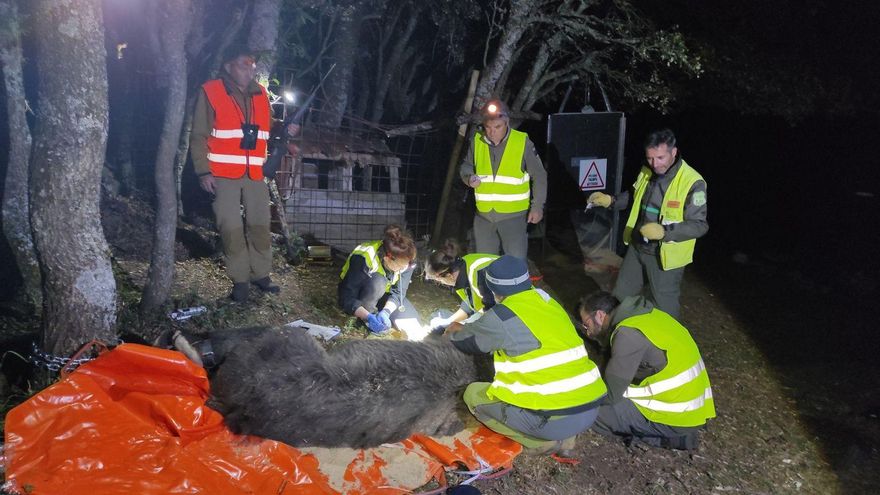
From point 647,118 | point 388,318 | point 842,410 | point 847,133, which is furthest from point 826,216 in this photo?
point 388,318

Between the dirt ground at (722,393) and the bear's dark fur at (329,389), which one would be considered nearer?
the bear's dark fur at (329,389)

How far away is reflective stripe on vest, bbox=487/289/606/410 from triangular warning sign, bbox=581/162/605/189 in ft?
15.4

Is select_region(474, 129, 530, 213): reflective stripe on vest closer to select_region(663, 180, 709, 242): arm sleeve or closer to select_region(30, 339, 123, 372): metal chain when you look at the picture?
select_region(663, 180, 709, 242): arm sleeve

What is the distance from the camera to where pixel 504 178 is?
5.73m

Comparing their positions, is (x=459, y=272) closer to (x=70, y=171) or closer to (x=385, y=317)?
(x=385, y=317)

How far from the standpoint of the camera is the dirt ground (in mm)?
3902

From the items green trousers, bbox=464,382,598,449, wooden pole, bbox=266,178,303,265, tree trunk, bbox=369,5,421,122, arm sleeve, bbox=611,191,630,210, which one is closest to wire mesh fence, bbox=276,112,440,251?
wooden pole, bbox=266,178,303,265

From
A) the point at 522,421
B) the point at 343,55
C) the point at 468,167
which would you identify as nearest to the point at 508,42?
the point at 468,167

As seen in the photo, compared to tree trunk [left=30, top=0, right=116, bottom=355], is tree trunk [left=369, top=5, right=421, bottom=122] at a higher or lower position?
higher

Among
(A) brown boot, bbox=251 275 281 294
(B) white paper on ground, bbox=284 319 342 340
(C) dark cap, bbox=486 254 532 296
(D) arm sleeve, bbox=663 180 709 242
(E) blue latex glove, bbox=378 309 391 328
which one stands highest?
(D) arm sleeve, bbox=663 180 709 242

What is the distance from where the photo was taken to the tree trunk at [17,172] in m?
5.03

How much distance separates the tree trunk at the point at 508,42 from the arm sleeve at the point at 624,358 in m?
4.76

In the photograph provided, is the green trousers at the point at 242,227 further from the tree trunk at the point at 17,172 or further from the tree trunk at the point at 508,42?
the tree trunk at the point at 508,42

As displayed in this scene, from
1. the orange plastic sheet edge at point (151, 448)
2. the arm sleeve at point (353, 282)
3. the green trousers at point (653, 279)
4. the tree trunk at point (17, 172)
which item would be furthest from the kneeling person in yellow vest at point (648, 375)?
the tree trunk at point (17, 172)
